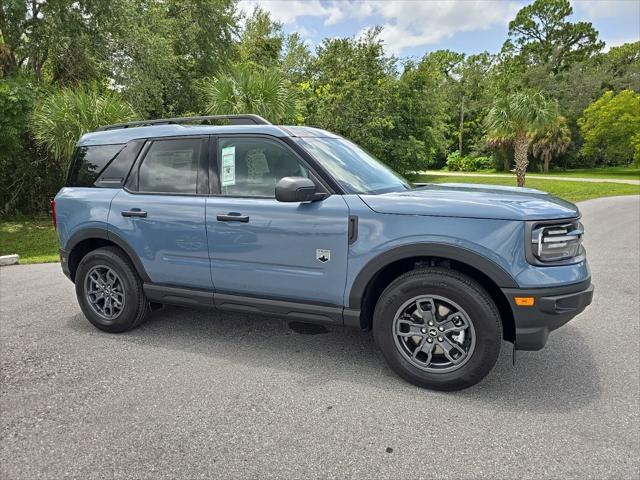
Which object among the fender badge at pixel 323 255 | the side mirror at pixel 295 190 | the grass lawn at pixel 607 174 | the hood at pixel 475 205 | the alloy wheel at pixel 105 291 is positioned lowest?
the alloy wheel at pixel 105 291

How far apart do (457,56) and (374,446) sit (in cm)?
7999

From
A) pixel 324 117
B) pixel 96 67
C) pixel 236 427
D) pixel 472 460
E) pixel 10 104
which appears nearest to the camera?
pixel 472 460

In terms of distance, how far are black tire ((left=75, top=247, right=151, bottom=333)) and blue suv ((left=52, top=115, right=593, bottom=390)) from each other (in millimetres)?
13

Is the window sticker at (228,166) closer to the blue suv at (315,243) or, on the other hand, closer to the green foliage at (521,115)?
the blue suv at (315,243)

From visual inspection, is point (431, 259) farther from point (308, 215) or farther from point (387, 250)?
point (308, 215)

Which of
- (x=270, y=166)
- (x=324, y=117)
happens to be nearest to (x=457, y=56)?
(x=324, y=117)

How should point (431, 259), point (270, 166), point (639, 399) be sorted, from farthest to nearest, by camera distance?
point (270, 166)
point (431, 259)
point (639, 399)

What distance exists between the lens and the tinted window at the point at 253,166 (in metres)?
3.42

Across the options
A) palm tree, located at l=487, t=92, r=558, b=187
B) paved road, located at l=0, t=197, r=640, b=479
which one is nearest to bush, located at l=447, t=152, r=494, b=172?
palm tree, located at l=487, t=92, r=558, b=187

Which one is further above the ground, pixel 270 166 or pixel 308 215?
pixel 270 166

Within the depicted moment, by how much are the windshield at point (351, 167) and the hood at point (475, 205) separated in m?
0.21

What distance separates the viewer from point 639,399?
2.91m

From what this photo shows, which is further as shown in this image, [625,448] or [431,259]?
[431,259]

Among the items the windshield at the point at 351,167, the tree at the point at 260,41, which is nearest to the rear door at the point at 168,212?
the windshield at the point at 351,167
